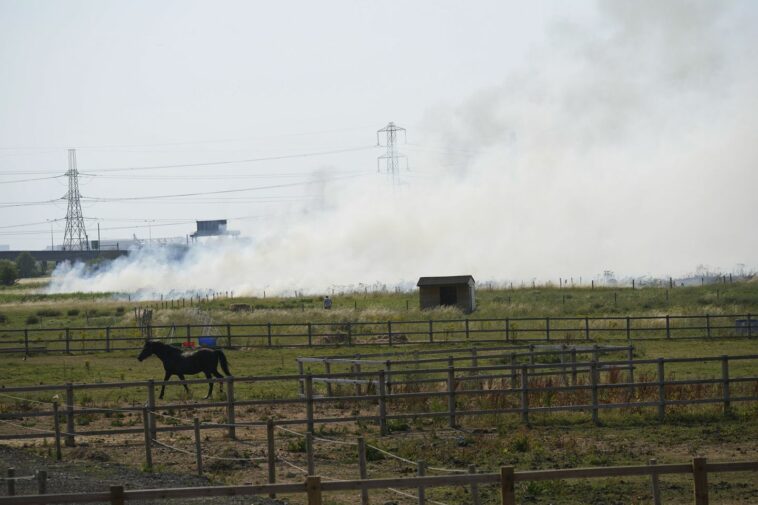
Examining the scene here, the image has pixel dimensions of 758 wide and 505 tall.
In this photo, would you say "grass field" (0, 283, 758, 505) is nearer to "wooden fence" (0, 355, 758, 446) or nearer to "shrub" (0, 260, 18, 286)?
"wooden fence" (0, 355, 758, 446)

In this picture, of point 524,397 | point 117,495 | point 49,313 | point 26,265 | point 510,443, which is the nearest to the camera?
point 117,495

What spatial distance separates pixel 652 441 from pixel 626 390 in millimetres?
4845

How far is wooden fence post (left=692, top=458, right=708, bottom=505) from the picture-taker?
1109 centimetres

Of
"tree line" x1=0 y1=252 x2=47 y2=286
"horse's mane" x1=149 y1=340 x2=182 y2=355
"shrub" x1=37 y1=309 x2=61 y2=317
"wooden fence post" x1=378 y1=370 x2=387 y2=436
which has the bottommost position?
"wooden fence post" x1=378 y1=370 x2=387 y2=436

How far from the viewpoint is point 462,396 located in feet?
81.7

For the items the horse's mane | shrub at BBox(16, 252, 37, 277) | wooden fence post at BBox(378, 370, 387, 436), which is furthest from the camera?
shrub at BBox(16, 252, 37, 277)

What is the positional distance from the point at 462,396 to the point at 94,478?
961cm

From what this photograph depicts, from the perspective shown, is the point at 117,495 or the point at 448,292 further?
the point at 448,292

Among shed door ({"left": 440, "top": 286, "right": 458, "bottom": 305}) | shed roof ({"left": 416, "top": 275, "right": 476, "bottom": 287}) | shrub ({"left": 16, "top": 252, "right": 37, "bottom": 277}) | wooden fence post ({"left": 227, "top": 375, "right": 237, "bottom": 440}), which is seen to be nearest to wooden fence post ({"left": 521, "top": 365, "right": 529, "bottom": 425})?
wooden fence post ({"left": 227, "top": 375, "right": 237, "bottom": 440})

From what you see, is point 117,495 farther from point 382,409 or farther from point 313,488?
point 382,409

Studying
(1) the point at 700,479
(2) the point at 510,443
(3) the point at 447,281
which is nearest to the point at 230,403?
(2) the point at 510,443

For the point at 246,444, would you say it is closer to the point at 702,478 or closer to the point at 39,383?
the point at 702,478

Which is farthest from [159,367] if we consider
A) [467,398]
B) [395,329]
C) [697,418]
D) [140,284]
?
[140,284]

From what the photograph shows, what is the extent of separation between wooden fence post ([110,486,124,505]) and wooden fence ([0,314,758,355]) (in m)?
32.9
